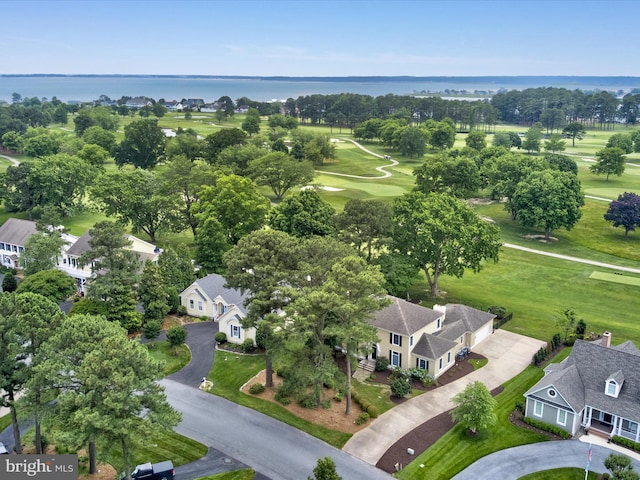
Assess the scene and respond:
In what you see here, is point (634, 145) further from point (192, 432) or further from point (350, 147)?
point (192, 432)

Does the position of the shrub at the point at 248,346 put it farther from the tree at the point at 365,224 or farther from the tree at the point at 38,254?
the tree at the point at 38,254

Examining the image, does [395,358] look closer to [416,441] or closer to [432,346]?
[432,346]

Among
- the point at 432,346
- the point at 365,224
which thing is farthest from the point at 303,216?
the point at 432,346

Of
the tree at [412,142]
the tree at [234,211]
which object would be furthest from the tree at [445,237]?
the tree at [412,142]

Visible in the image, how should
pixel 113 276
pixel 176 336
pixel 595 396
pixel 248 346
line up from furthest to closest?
pixel 113 276 < pixel 176 336 < pixel 248 346 < pixel 595 396

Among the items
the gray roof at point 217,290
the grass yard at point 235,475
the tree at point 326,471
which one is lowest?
the grass yard at point 235,475

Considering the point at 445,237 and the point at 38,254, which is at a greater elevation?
the point at 445,237

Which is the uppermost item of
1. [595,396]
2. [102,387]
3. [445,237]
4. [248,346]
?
[445,237]

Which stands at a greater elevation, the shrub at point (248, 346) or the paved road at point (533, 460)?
the shrub at point (248, 346)
